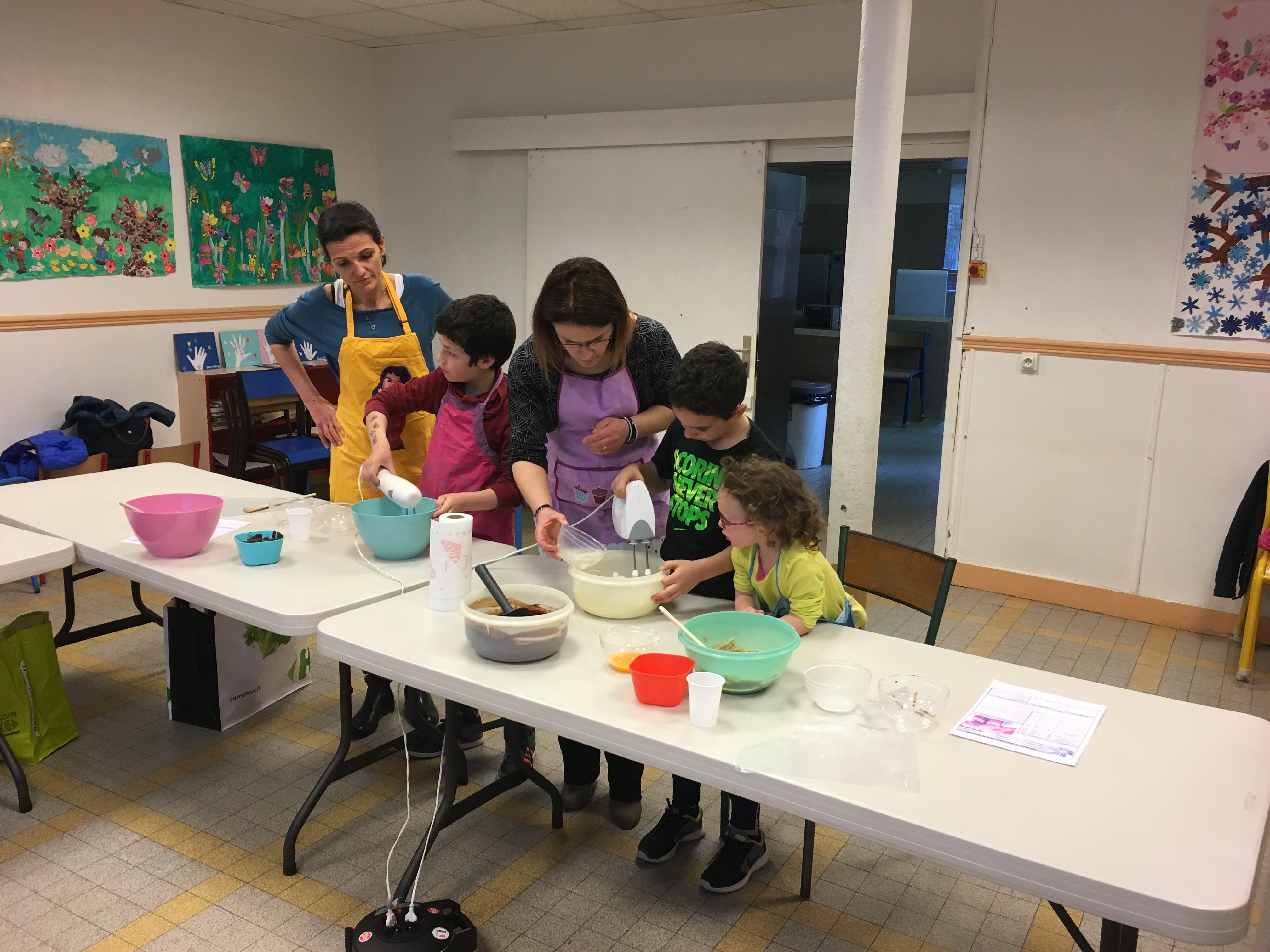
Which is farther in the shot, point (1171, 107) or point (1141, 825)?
point (1171, 107)

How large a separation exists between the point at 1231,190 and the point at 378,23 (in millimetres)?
4305

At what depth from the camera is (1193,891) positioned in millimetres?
1197

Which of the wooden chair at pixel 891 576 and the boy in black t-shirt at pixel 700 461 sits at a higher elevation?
the boy in black t-shirt at pixel 700 461

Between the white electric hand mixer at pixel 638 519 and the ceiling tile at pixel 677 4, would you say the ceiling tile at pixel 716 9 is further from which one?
the white electric hand mixer at pixel 638 519

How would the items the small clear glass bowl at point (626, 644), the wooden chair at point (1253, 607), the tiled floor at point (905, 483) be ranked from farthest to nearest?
the tiled floor at point (905, 483) → the wooden chair at point (1253, 607) → the small clear glass bowl at point (626, 644)

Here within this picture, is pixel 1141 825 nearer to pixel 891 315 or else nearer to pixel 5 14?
pixel 5 14

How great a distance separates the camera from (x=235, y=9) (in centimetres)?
514

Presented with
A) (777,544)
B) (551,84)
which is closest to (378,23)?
(551,84)

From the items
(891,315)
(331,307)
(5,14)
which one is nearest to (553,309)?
(331,307)

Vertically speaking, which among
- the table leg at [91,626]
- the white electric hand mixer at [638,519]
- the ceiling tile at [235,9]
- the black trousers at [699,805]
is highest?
the ceiling tile at [235,9]

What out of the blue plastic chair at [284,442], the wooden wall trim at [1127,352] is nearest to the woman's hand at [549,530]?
the wooden wall trim at [1127,352]

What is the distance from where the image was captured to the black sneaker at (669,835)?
2416 mm

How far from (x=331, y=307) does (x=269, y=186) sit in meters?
3.12

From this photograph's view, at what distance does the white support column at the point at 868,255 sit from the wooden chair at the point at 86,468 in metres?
3.38
